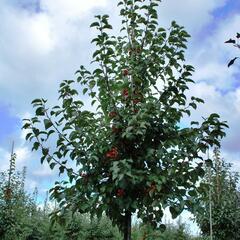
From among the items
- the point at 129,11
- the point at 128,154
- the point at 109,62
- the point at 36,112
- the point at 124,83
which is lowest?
→ the point at 128,154

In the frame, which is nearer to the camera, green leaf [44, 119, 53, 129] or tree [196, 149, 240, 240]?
green leaf [44, 119, 53, 129]

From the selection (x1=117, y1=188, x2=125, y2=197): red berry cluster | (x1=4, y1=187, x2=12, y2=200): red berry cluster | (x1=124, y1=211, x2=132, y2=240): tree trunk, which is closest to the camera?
(x1=117, y1=188, x2=125, y2=197): red berry cluster

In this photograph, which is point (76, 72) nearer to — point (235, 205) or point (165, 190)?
point (165, 190)

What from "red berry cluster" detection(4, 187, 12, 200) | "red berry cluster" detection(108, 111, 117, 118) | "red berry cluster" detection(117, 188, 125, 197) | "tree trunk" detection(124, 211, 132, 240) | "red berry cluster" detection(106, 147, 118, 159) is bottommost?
"tree trunk" detection(124, 211, 132, 240)

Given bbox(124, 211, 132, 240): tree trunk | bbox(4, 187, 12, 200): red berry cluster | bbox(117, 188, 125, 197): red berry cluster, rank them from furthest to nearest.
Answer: bbox(4, 187, 12, 200): red berry cluster, bbox(124, 211, 132, 240): tree trunk, bbox(117, 188, 125, 197): red berry cluster

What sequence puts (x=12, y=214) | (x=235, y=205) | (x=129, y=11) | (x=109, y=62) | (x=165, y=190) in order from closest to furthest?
(x=165, y=190), (x=109, y=62), (x=129, y=11), (x=12, y=214), (x=235, y=205)

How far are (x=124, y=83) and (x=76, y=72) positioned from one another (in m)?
0.74

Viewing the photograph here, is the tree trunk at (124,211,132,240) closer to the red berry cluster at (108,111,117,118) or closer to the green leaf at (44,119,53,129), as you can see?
the red berry cluster at (108,111,117,118)

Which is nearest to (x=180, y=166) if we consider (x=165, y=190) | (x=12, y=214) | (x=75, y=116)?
(x=165, y=190)

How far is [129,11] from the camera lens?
5535 mm

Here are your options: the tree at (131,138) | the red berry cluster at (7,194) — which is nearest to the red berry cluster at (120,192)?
the tree at (131,138)

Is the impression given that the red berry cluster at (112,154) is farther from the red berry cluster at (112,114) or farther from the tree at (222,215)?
the tree at (222,215)

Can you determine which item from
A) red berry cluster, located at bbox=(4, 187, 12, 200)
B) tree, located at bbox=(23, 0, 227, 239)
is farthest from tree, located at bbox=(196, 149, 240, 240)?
tree, located at bbox=(23, 0, 227, 239)

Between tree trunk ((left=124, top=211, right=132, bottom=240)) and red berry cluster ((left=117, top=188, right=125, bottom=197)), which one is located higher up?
red berry cluster ((left=117, top=188, right=125, bottom=197))
